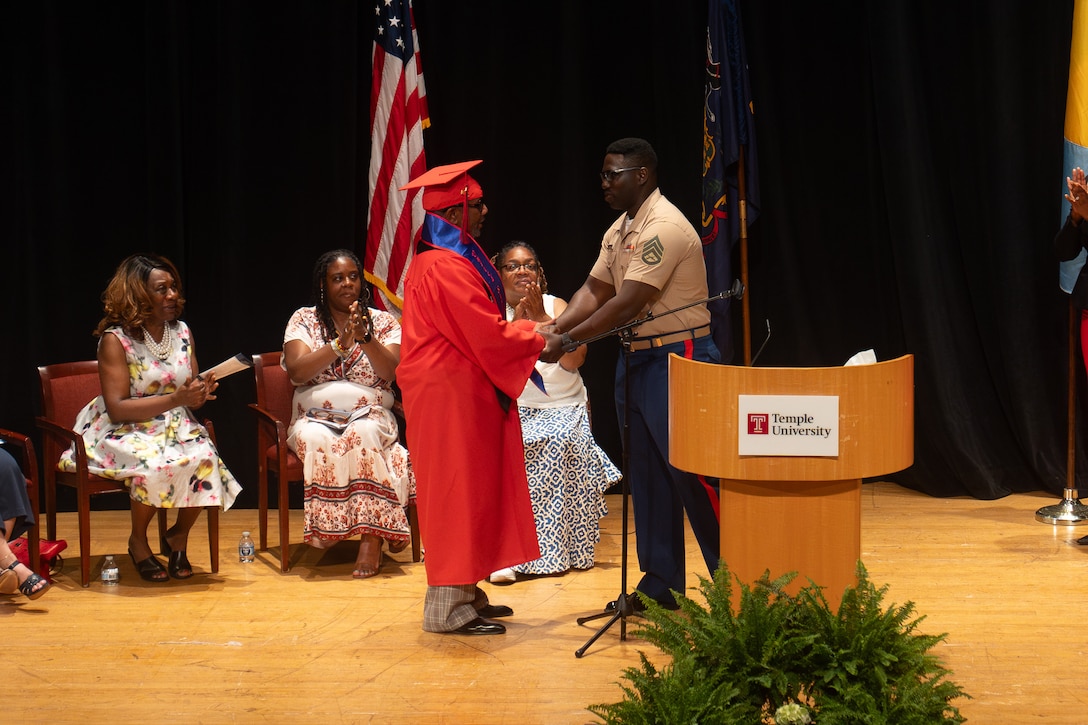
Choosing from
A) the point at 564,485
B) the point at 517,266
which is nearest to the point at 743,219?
the point at 517,266

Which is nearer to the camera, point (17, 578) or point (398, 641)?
point (398, 641)

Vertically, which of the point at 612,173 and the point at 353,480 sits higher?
the point at 612,173

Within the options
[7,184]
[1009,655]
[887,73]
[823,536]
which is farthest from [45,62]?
[1009,655]

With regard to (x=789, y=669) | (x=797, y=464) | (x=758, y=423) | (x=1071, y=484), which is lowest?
(x=1071, y=484)

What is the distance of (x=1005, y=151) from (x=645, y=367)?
3.36 metres

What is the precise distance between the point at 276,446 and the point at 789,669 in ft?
11.0

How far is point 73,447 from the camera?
5.20m

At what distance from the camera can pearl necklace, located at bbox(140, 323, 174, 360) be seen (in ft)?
17.4

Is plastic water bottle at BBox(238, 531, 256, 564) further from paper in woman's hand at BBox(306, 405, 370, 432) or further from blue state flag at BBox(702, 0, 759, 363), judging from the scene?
blue state flag at BBox(702, 0, 759, 363)

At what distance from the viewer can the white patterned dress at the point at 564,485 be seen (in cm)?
527

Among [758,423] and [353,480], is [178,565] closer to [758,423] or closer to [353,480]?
[353,480]

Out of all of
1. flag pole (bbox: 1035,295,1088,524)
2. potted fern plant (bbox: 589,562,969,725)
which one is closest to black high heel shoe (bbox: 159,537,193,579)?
potted fern plant (bbox: 589,562,969,725)

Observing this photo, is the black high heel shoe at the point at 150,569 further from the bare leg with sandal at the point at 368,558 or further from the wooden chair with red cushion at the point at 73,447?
the bare leg with sandal at the point at 368,558

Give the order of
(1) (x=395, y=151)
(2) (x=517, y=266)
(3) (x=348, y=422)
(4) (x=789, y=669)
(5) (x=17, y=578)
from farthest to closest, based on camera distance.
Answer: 1. (1) (x=395, y=151)
2. (2) (x=517, y=266)
3. (3) (x=348, y=422)
4. (5) (x=17, y=578)
5. (4) (x=789, y=669)
